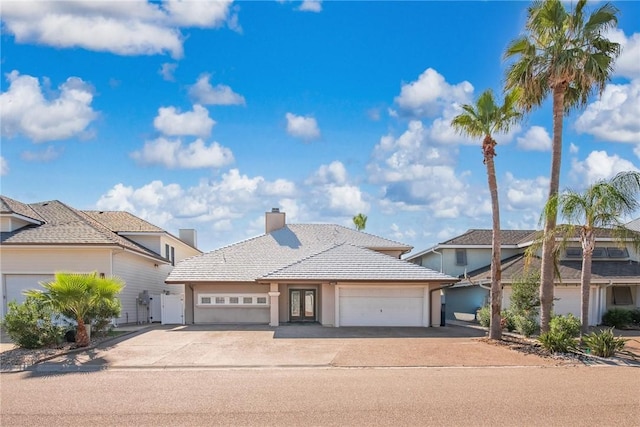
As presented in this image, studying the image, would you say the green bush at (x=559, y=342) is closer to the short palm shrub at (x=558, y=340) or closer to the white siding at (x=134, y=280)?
the short palm shrub at (x=558, y=340)

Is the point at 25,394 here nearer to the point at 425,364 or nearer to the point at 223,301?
the point at 425,364

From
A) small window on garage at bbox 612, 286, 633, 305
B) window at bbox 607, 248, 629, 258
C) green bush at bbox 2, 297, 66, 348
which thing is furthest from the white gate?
window at bbox 607, 248, 629, 258

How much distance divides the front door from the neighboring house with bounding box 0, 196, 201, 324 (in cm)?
753

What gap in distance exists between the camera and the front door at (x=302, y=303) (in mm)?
26000

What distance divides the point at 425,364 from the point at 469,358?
1.76 m

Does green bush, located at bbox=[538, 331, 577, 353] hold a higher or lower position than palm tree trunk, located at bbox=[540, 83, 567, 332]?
lower

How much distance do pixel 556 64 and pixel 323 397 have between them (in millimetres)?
13362

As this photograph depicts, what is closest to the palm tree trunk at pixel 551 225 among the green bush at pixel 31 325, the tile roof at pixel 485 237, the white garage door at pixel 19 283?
the tile roof at pixel 485 237

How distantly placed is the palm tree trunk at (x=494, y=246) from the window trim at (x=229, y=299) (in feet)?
36.1

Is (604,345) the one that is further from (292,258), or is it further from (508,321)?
(292,258)

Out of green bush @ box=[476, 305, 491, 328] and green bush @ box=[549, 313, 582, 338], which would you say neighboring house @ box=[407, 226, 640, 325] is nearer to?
green bush @ box=[476, 305, 491, 328]

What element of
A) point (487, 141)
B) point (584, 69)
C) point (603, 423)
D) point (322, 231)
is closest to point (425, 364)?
point (603, 423)

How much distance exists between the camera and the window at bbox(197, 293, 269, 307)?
25.4 m

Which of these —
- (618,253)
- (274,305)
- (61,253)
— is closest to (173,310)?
(274,305)
